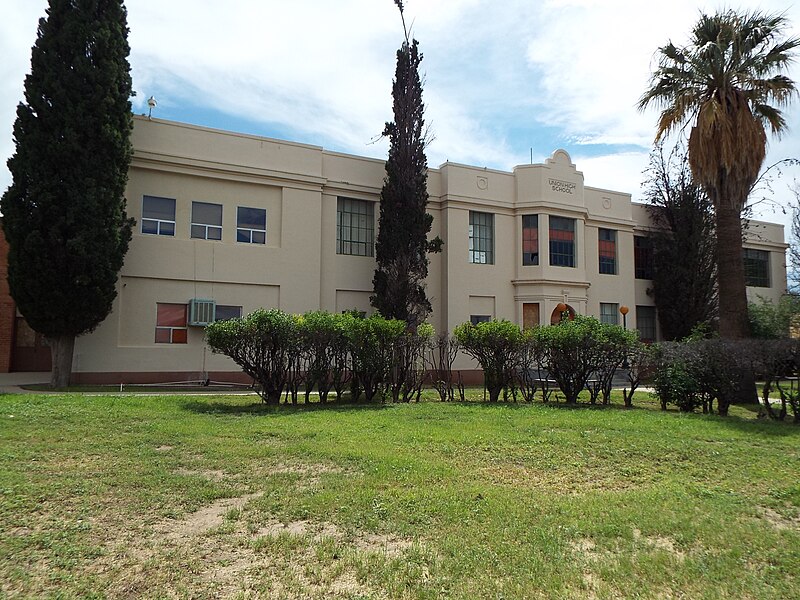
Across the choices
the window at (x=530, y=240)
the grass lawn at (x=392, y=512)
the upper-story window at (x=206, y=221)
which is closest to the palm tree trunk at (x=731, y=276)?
the grass lawn at (x=392, y=512)

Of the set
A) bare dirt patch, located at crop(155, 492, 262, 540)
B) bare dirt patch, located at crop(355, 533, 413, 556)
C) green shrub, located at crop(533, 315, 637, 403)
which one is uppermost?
green shrub, located at crop(533, 315, 637, 403)

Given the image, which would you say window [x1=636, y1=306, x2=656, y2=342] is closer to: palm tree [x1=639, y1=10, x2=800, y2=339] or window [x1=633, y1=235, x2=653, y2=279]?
window [x1=633, y1=235, x2=653, y2=279]

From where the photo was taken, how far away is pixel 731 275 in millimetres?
15219

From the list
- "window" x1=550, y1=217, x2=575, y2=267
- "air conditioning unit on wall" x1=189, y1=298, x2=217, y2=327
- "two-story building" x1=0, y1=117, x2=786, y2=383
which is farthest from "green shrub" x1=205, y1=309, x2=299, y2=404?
"window" x1=550, y1=217, x2=575, y2=267

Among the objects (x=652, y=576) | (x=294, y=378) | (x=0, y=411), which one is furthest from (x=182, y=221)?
(x=652, y=576)

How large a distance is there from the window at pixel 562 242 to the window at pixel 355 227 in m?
7.80

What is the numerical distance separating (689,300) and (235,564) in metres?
26.8

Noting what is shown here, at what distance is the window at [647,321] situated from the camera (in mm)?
27984

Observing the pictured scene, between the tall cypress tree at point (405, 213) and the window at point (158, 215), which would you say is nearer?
the window at point (158, 215)

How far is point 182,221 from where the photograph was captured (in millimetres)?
19141

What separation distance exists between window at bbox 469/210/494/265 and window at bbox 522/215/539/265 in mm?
1413

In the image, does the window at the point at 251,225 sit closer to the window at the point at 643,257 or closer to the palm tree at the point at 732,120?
the palm tree at the point at 732,120

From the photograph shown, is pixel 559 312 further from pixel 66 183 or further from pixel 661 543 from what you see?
pixel 661 543

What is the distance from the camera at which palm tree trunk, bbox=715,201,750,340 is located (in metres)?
15.0
